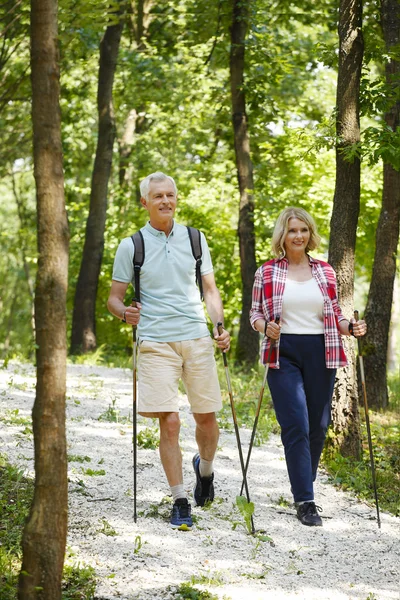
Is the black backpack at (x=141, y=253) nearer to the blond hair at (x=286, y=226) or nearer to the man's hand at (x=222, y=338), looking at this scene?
the man's hand at (x=222, y=338)

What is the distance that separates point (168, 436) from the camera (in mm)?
5383

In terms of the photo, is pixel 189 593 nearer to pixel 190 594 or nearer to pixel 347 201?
pixel 190 594

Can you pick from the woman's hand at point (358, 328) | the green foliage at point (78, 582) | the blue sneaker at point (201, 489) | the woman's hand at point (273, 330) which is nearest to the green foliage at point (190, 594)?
the green foliage at point (78, 582)

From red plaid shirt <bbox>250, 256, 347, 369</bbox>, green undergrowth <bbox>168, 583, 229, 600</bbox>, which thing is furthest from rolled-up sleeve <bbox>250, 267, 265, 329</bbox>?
green undergrowth <bbox>168, 583, 229, 600</bbox>

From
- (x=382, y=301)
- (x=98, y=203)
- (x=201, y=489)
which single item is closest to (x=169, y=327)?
(x=201, y=489)

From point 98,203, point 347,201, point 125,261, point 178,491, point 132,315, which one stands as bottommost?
point 178,491

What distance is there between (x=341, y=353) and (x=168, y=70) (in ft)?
42.1

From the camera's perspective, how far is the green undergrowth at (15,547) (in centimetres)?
419

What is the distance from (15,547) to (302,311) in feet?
8.44

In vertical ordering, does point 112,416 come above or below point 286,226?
below

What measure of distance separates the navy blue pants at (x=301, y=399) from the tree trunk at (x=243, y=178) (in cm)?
802

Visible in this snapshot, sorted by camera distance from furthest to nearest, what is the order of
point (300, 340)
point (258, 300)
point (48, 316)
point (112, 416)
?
point (112, 416), point (258, 300), point (300, 340), point (48, 316)

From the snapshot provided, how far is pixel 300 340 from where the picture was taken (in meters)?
5.93

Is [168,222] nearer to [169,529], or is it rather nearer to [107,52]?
[169,529]
